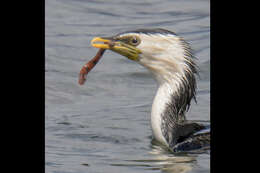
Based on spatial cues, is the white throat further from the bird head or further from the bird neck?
the bird head

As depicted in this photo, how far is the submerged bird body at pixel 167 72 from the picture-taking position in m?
6.63

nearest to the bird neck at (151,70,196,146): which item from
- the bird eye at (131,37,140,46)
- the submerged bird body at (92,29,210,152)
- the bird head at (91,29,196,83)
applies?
the submerged bird body at (92,29,210,152)

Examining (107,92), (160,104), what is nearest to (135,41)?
(160,104)

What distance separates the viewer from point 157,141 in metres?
6.85

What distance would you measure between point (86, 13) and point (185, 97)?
9.19 meters

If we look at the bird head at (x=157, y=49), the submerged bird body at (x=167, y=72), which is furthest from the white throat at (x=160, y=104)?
the bird head at (x=157, y=49)

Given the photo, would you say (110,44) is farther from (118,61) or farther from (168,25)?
(168,25)

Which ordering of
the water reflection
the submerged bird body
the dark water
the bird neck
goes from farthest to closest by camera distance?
1. the bird neck
2. the submerged bird body
3. the dark water
4. the water reflection

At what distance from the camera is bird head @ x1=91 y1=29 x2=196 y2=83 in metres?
6.64

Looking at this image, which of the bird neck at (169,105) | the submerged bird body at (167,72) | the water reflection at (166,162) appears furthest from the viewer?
the bird neck at (169,105)

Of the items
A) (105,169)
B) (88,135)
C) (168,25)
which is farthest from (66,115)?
(168,25)

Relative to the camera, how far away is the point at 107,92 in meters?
10.3

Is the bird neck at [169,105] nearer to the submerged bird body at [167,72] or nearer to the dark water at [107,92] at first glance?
the submerged bird body at [167,72]

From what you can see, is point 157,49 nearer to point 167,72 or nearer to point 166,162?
point 167,72
